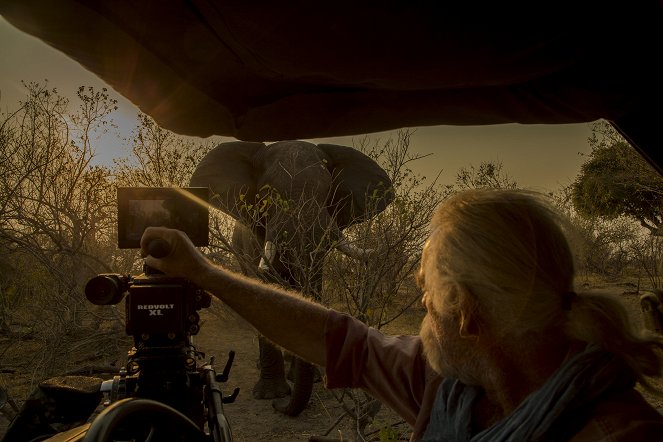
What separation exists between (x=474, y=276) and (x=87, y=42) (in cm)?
81

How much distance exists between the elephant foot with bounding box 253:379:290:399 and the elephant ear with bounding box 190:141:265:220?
2151mm

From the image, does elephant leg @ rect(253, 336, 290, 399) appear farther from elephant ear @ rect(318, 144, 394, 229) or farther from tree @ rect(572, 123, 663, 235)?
tree @ rect(572, 123, 663, 235)

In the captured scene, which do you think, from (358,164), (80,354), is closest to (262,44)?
(80,354)

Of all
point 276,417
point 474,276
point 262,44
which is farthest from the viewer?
point 276,417

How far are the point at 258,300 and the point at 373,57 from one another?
965mm

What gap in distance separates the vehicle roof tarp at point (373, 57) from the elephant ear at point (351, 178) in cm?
600

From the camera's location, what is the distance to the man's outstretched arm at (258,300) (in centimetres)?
170

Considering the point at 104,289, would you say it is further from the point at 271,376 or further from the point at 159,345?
the point at 271,376

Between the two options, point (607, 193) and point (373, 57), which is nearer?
point (373, 57)

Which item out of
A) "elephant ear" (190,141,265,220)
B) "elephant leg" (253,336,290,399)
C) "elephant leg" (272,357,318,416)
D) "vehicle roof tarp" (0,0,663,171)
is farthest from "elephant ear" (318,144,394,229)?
"vehicle roof tarp" (0,0,663,171)

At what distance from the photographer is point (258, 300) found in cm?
178

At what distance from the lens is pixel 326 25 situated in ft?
3.10

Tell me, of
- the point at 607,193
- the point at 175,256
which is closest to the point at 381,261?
the point at 175,256

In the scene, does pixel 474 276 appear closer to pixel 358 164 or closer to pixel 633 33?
pixel 633 33
